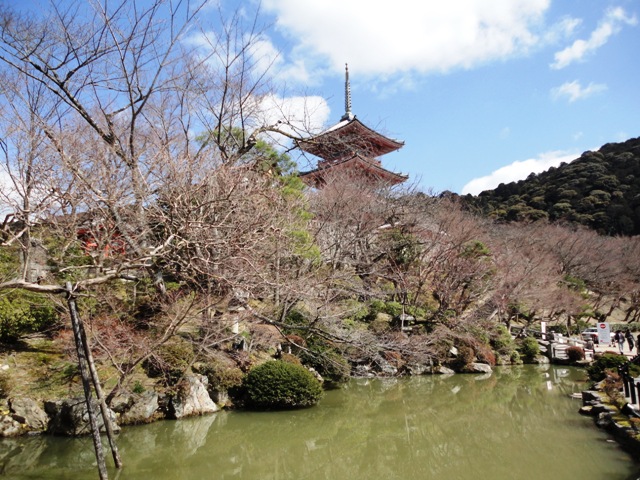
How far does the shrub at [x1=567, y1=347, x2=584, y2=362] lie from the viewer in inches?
608

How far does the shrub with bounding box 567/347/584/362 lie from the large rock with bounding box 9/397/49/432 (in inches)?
625

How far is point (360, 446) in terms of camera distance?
6.68 meters

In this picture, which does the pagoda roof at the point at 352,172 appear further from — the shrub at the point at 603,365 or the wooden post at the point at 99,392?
the wooden post at the point at 99,392

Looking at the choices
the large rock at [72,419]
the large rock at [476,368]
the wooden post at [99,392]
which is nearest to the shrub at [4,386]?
the large rock at [72,419]

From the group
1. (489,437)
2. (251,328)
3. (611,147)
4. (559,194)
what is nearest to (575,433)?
(489,437)

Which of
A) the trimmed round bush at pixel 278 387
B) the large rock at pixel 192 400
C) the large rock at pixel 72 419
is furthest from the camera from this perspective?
the trimmed round bush at pixel 278 387

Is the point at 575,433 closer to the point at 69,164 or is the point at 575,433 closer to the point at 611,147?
the point at 69,164

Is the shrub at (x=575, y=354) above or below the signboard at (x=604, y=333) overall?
below

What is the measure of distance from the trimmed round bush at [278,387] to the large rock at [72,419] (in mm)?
2439

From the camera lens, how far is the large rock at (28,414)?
264 inches

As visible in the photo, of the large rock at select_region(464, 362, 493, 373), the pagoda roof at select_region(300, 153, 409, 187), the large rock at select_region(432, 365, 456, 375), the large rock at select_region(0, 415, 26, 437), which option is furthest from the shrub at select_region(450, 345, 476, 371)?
the large rock at select_region(0, 415, 26, 437)

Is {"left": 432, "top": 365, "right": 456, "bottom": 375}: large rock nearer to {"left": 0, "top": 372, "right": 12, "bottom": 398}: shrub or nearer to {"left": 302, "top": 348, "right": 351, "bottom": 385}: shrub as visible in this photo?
{"left": 302, "top": 348, "right": 351, "bottom": 385}: shrub

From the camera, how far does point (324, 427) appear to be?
7598 millimetres

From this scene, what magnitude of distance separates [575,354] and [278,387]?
1225 centimetres
